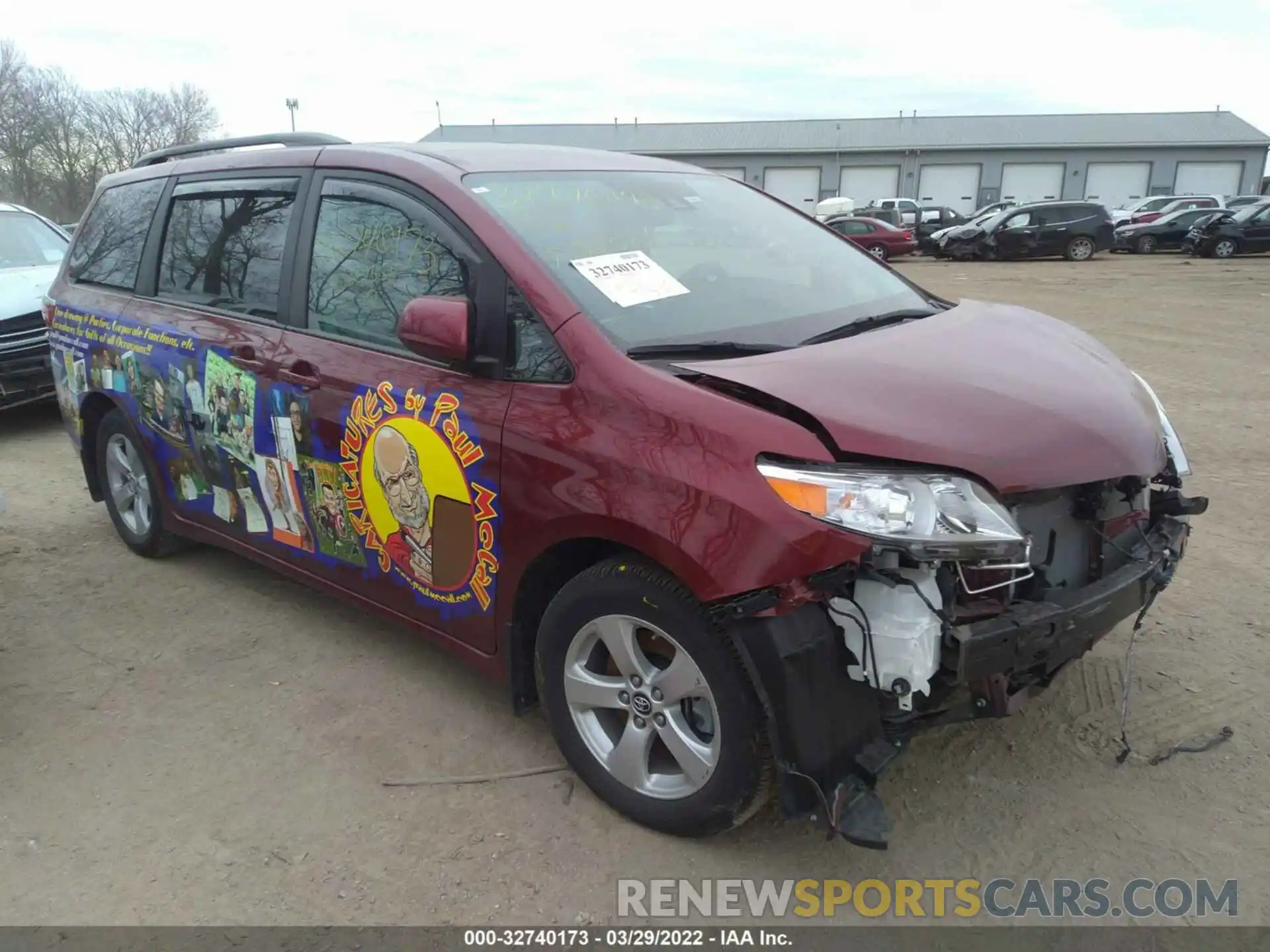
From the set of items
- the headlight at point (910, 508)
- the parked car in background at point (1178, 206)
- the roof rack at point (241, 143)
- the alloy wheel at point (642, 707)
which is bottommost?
the parked car in background at point (1178, 206)

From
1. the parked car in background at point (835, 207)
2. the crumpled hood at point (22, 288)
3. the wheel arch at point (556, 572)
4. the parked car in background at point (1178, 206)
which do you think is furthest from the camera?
the parked car in background at point (835, 207)

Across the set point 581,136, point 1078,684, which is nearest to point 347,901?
point 1078,684

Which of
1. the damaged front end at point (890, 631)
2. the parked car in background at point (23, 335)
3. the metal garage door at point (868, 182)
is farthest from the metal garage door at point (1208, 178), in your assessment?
the damaged front end at point (890, 631)

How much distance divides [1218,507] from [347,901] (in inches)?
186

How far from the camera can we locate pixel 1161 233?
86.0ft

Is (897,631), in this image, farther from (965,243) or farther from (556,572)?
(965,243)

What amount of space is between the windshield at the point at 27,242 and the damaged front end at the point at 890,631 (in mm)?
8201

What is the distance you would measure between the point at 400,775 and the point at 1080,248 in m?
25.5

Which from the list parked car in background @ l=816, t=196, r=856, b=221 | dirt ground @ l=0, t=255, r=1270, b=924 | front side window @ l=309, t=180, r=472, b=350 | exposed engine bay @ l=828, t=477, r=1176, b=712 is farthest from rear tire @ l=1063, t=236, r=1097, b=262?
front side window @ l=309, t=180, r=472, b=350

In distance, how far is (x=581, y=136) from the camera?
5162 cm

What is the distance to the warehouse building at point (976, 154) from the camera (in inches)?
1863

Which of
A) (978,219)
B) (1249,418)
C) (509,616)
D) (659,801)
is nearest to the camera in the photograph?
(659,801)

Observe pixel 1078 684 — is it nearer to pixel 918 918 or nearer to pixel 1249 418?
pixel 918 918

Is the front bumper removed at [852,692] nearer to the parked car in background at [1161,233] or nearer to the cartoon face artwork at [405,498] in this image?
the cartoon face artwork at [405,498]
